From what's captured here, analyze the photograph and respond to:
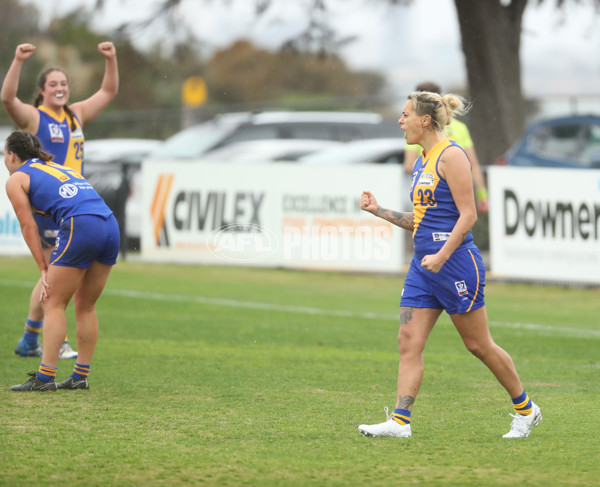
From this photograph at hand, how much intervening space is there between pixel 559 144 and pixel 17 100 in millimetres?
12273

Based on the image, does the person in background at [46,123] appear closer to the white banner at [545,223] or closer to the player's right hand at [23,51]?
the player's right hand at [23,51]

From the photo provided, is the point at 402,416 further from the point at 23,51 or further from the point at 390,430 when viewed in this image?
the point at 23,51

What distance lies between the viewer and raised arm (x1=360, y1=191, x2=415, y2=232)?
6594 mm

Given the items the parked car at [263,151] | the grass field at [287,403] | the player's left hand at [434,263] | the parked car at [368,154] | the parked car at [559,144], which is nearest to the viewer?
Result: the grass field at [287,403]

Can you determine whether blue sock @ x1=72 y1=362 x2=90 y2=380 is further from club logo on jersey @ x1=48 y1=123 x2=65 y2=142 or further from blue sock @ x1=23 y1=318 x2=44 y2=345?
club logo on jersey @ x1=48 y1=123 x2=65 y2=142

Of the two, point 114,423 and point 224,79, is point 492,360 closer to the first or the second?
point 114,423

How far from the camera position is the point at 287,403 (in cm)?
736

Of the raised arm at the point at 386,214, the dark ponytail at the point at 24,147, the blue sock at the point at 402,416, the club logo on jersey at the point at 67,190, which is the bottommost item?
the blue sock at the point at 402,416

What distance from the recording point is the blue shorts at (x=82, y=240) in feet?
24.6

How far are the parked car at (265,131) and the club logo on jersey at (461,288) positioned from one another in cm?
1590

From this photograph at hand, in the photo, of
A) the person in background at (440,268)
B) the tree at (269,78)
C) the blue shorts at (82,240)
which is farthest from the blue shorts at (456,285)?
the tree at (269,78)

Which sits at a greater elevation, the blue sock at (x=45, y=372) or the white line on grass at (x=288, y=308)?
the blue sock at (x=45, y=372)

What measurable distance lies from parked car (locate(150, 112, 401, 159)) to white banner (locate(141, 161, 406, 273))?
17.8 ft

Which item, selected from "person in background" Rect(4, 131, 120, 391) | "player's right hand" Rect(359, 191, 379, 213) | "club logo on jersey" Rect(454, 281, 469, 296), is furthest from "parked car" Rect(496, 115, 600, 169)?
"club logo on jersey" Rect(454, 281, 469, 296)
